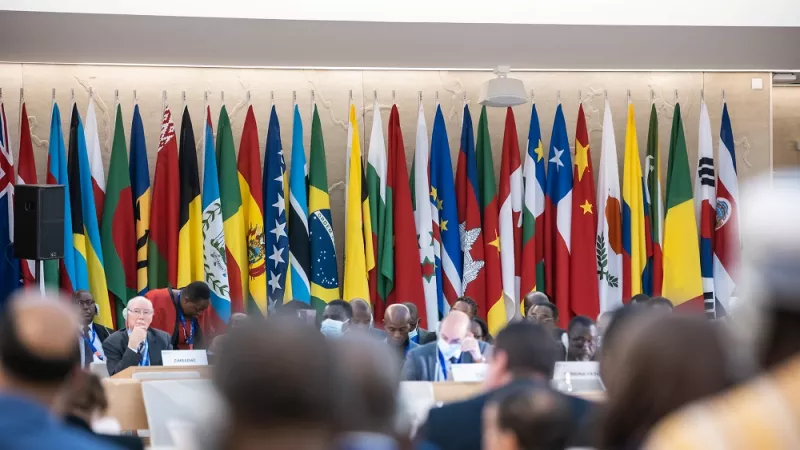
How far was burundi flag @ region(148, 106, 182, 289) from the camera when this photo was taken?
8945 mm

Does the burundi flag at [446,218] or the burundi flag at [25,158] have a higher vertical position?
the burundi flag at [25,158]

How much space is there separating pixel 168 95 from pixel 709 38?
16.1ft

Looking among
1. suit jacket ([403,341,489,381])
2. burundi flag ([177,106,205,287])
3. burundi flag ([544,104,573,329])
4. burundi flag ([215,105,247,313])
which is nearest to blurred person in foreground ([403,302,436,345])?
suit jacket ([403,341,489,381])

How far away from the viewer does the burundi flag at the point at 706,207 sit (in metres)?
9.52

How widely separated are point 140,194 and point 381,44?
2.52m

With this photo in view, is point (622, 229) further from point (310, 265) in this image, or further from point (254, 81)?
point (254, 81)

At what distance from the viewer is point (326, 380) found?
1201 mm

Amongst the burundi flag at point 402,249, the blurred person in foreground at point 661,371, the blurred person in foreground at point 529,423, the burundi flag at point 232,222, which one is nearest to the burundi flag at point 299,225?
the burundi flag at point 232,222

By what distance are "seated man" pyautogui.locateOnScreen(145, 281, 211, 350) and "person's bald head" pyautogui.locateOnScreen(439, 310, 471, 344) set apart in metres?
2.42

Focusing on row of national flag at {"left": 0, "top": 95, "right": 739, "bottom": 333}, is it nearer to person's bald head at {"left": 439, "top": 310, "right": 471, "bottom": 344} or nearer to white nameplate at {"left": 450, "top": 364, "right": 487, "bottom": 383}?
person's bald head at {"left": 439, "top": 310, "right": 471, "bottom": 344}

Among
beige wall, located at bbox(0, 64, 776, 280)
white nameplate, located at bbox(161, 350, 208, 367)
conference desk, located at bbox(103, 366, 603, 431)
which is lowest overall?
conference desk, located at bbox(103, 366, 603, 431)

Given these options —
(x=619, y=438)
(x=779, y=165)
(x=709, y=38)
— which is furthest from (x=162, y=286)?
(x=619, y=438)

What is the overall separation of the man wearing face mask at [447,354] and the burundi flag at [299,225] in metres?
3.38

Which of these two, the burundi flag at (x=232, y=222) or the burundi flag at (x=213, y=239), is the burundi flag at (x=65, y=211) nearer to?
the burundi flag at (x=213, y=239)
